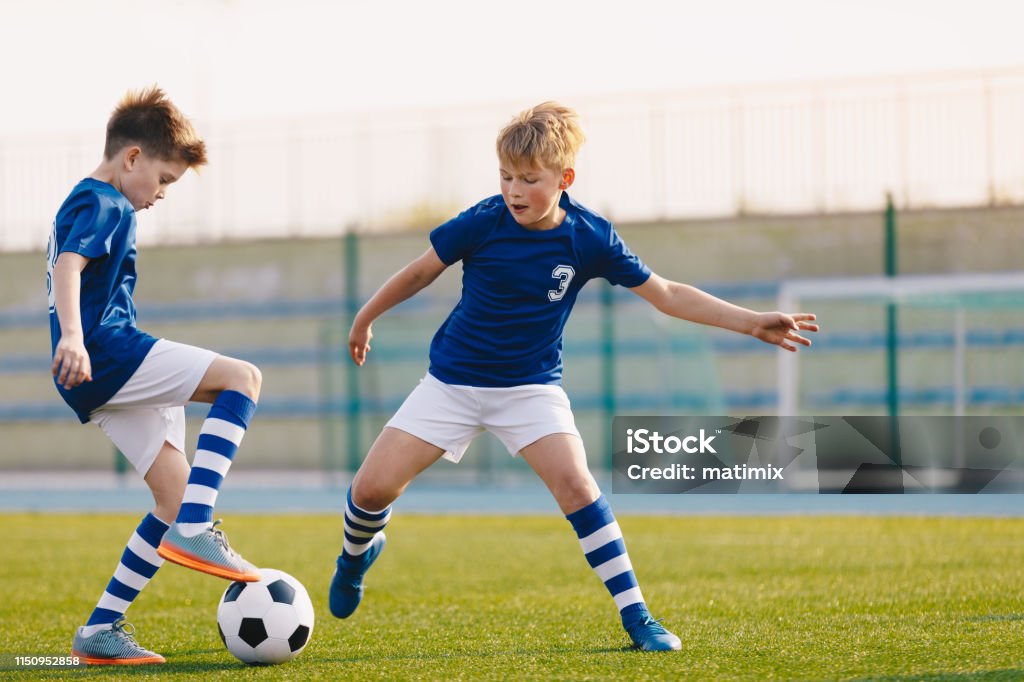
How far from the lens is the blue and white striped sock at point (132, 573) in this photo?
3820 millimetres

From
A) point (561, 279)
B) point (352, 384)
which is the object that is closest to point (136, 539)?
point (561, 279)

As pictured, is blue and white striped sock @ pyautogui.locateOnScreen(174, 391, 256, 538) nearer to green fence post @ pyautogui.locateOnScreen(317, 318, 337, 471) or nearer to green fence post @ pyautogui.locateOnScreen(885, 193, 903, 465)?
green fence post @ pyautogui.locateOnScreen(885, 193, 903, 465)

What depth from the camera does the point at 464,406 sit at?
3.98 meters

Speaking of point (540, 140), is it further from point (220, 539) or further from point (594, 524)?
point (220, 539)

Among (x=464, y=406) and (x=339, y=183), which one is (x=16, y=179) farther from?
(x=464, y=406)

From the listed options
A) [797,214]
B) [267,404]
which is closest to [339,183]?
[267,404]

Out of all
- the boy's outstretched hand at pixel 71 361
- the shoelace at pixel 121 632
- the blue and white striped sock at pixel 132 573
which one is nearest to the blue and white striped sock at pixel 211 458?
the blue and white striped sock at pixel 132 573

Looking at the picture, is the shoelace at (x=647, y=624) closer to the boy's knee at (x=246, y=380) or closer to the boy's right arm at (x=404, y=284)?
the boy's right arm at (x=404, y=284)

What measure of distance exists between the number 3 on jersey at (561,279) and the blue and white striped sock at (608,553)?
65cm

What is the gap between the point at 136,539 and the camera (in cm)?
384

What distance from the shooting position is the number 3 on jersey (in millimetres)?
3883

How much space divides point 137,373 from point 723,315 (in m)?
1.81

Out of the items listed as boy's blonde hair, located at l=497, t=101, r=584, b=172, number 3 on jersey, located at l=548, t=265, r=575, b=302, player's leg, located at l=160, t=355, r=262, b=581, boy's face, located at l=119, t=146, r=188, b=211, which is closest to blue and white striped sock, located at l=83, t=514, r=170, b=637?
player's leg, located at l=160, t=355, r=262, b=581

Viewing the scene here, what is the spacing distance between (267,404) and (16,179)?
16.0ft
